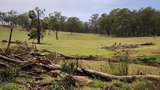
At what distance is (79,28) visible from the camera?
174m

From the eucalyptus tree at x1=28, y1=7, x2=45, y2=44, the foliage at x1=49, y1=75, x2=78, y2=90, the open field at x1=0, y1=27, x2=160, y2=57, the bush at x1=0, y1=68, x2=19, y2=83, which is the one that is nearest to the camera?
the foliage at x1=49, y1=75, x2=78, y2=90

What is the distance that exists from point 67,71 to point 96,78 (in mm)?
1700

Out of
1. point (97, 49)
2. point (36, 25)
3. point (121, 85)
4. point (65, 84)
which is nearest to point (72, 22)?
point (36, 25)

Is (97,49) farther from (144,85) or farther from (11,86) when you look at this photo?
(11,86)

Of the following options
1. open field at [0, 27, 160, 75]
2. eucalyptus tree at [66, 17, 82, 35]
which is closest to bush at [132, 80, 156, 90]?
open field at [0, 27, 160, 75]

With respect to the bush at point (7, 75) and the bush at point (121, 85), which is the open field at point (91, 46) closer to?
the bush at point (121, 85)

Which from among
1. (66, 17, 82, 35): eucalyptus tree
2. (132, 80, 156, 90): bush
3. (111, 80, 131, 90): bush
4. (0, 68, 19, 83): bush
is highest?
(66, 17, 82, 35): eucalyptus tree

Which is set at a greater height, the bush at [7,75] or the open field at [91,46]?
the bush at [7,75]

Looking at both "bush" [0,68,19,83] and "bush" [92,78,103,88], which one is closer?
"bush" [0,68,19,83]

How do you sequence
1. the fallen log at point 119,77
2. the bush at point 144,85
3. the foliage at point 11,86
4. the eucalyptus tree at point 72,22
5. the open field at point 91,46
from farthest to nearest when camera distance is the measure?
1. the eucalyptus tree at point 72,22
2. the open field at point 91,46
3. the fallen log at point 119,77
4. the bush at point 144,85
5. the foliage at point 11,86

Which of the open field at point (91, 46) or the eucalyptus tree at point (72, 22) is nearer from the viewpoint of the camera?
the open field at point (91, 46)

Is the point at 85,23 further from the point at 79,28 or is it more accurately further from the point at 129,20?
the point at 129,20

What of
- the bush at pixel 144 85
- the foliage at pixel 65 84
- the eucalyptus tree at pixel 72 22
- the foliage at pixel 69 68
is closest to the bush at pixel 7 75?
the foliage at pixel 65 84

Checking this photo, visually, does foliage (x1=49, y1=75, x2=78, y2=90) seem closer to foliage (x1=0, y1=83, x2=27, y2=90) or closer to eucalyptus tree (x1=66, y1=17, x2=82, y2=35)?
foliage (x1=0, y1=83, x2=27, y2=90)
